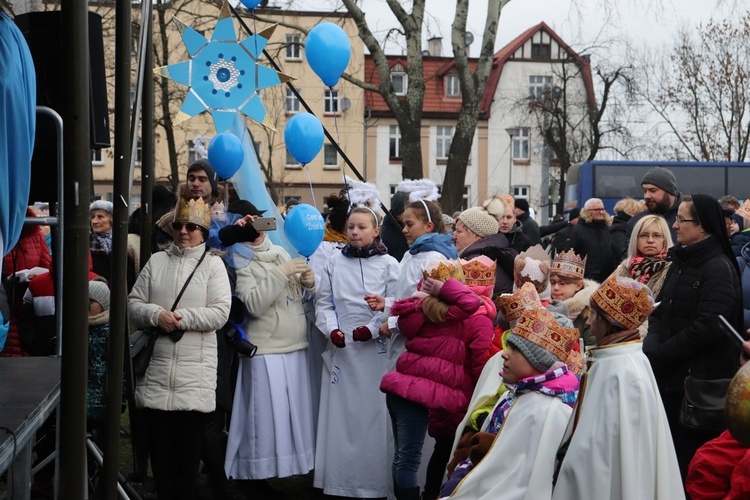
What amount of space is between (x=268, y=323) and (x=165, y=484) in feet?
4.21

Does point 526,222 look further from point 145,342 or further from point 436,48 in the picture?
point 436,48

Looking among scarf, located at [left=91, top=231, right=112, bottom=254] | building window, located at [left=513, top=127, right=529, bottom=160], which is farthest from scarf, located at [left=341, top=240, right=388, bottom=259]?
building window, located at [left=513, top=127, right=529, bottom=160]

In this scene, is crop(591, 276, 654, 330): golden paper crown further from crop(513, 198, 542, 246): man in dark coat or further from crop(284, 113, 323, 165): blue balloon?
crop(513, 198, 542, 246): man in dark coat

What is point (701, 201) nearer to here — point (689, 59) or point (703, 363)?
point (703, 363)

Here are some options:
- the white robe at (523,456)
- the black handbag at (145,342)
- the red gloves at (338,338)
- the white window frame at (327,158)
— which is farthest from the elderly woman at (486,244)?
the white window frame at (327,158)

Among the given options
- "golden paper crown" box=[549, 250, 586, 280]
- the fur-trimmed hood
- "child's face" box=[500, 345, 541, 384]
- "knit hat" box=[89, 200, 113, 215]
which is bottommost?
"child's face" box=[500, 345, 541, 384]

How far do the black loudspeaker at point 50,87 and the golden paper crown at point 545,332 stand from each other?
6.69ft

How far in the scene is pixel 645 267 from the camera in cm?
676

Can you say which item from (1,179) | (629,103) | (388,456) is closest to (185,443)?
(388,456)

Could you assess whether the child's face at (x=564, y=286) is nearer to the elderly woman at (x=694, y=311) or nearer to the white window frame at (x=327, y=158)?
the elderly woman at (x=694, y=311)

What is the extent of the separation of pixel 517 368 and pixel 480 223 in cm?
328

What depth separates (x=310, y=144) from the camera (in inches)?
287

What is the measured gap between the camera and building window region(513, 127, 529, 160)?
55.8 metres

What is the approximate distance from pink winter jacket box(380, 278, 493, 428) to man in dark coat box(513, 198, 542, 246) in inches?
243
